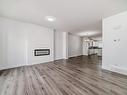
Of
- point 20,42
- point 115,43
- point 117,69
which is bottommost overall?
point 117,69

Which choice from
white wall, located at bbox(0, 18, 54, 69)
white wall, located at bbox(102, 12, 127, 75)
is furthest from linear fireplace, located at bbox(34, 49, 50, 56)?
white wall, located at bbox(102, 12, 127, 75)

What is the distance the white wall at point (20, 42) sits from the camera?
3.87m

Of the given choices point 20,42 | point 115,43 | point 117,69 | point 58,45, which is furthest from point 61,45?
point 117,69

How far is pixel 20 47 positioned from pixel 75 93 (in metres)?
4.04

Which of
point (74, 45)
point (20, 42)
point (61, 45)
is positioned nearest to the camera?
point (20, 42)

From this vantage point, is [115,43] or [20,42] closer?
[115,43]

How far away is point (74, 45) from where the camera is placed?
8852 millimetres

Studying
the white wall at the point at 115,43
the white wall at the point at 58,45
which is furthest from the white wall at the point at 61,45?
the white wall at the point at 115,43

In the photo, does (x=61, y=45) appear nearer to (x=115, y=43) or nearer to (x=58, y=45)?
(x=58, y=45)

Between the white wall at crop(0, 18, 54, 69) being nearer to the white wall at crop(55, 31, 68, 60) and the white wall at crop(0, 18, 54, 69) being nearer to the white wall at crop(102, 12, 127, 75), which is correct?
the white wall at crop(55, 31, 68, 60)

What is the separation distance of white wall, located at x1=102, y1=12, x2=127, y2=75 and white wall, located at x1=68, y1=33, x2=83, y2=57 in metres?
4.66

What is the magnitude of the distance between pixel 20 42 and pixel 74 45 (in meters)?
5.93

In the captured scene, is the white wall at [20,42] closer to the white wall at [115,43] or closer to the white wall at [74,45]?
the white wall at [74,45]

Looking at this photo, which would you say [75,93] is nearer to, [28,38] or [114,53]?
[114,53]
